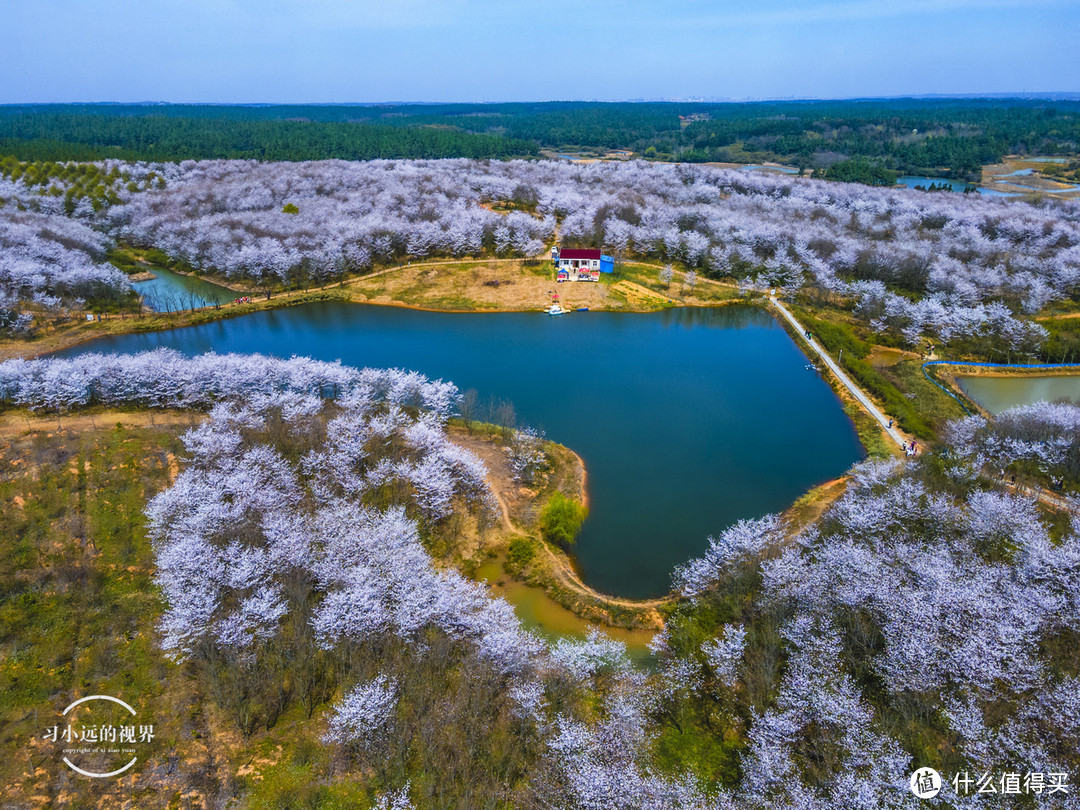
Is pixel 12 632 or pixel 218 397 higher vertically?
pixel 218 397

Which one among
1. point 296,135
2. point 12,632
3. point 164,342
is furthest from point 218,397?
point 296,135

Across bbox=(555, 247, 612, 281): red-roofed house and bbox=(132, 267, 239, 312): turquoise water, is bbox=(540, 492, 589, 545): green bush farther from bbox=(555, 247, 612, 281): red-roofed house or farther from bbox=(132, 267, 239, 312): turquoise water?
bbox=(132, 267, 239, 312): turquoise water

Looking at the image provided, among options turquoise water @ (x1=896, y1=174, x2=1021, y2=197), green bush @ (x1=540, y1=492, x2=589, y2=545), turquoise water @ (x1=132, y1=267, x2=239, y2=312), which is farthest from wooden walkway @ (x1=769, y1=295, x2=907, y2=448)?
turquoise water @ (x1=896, y1=174, x2=1021, y2=197)

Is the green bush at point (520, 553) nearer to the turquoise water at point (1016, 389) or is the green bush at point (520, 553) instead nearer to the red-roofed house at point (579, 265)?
the turquoise water at point (1016, 389)

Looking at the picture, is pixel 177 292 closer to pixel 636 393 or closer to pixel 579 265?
pixel 579 265

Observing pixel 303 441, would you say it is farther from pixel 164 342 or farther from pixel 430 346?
pixel 164 342

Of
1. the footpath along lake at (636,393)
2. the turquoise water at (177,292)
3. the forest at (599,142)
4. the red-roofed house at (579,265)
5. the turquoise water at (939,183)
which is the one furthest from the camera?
the forest at (599,142)

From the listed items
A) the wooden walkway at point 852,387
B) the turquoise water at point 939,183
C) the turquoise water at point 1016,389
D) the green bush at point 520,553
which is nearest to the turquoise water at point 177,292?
the green bush at point 520,553

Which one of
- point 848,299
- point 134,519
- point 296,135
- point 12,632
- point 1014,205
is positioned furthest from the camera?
point 296,135
